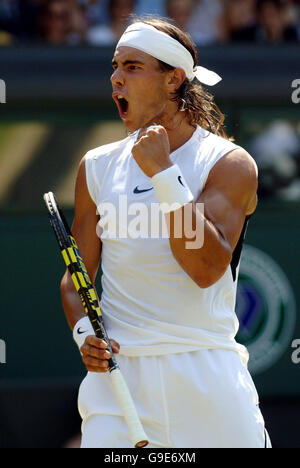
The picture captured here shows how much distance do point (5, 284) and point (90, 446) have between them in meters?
3.87

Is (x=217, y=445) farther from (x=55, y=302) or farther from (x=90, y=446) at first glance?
(x=55, y=302)

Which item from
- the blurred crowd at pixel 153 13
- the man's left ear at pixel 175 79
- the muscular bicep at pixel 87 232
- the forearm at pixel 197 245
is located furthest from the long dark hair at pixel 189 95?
the blurred crowd at pixel 153 13

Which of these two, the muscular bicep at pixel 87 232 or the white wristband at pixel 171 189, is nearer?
the white wristband at pixel 171 189

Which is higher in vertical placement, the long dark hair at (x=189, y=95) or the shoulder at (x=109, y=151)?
the long dark hair at (x=189, y=95)

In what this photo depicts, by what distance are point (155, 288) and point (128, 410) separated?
1.26 feet

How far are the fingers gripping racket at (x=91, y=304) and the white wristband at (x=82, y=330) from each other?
7cm

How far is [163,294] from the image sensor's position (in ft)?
9.53

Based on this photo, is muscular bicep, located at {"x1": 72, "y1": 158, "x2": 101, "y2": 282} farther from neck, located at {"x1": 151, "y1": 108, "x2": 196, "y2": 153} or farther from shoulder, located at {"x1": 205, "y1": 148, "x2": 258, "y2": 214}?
shoulder, located at {"x1": 205, "y1": 148, "x2": 258, "y2": 214}

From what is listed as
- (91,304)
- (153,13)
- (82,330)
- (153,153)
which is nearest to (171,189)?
(153,153)

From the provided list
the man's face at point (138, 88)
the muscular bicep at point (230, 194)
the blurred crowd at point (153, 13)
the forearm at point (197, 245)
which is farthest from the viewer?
the blurred crowd at point (153, 13)

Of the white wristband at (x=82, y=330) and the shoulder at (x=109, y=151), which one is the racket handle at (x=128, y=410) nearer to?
the white wristband at (x=82, y=330)

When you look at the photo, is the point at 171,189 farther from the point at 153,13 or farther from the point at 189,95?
the point at 153,13

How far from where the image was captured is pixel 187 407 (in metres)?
2.85

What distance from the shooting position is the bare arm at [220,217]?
2783mm
